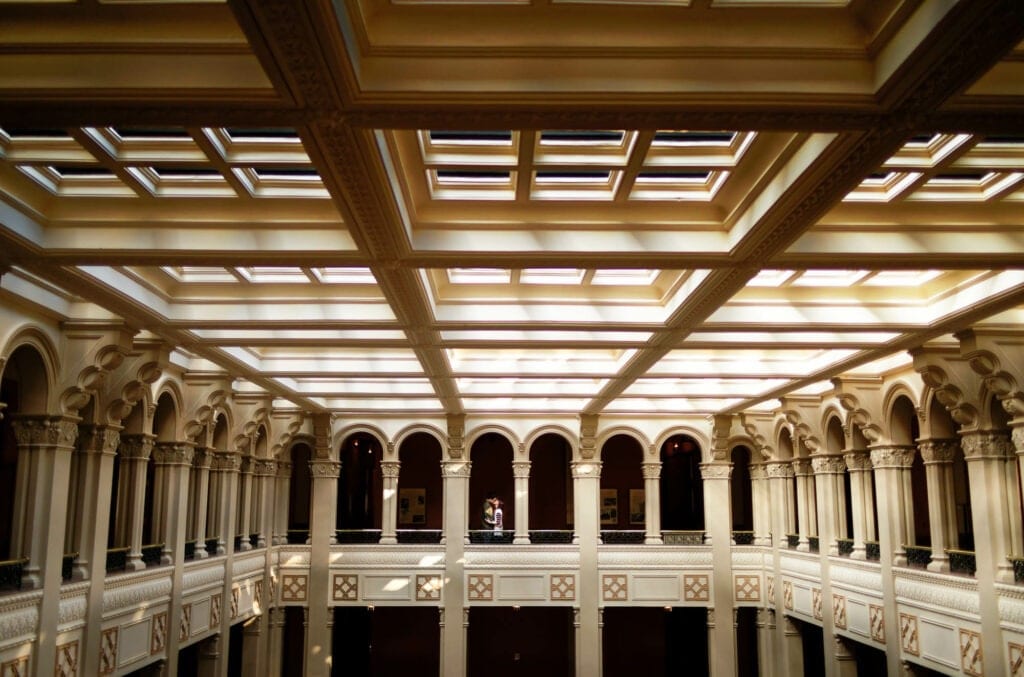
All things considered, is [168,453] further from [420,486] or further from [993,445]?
[993,445]

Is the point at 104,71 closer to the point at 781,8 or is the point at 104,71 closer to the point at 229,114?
the point at 229,114

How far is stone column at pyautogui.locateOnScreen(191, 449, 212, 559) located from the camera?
58.7ft

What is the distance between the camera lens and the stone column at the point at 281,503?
75.5ft

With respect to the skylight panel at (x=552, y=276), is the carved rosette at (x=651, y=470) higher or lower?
lower

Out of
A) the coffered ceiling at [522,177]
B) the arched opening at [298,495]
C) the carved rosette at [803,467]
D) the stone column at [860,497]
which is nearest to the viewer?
the coffered ceiling at [522,177]

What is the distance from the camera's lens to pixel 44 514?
11.6 meters

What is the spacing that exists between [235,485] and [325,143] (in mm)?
14877

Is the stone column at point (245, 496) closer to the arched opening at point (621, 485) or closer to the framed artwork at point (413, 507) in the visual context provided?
the framed artwork at point (413, 507)

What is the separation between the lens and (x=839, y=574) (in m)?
18.8

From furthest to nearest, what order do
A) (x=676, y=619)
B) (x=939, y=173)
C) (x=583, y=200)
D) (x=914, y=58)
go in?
(x=676, y=619), (x=583, y=200), (x=939, y=173), (x=914, y=58)

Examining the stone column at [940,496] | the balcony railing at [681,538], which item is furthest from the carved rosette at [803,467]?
the stone column at [940,496]

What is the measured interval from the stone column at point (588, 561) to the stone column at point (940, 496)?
356 inches

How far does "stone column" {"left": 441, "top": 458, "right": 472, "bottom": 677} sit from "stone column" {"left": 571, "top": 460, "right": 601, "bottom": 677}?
281 centimetres

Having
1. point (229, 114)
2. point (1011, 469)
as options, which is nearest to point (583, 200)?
point (229, 114)
